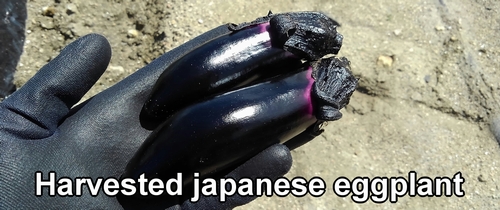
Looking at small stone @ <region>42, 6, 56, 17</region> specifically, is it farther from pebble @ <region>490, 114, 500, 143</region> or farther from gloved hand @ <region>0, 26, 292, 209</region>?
pebble @ <region>490, 114, 500, 143</region>

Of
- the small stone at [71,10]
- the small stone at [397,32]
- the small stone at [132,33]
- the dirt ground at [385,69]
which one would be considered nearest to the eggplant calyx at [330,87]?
the dirt ground at [385,69]

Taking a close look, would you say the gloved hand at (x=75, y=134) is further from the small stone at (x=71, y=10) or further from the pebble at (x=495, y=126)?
→ the pebble at (x=495, y=126)

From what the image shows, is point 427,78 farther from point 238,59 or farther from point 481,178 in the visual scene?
point 238,59

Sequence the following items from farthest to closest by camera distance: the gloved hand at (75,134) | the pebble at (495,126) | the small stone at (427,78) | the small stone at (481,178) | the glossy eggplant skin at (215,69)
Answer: the small stone at (427,78) < the pebble at (495,126) < the small stone at (481,178) < the glossy eggplant skin at (215,69) < the gloved hand at (75,134)

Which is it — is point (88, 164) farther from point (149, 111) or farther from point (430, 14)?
point (430, 14)

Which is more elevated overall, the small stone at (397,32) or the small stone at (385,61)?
the small stone at (397,32)

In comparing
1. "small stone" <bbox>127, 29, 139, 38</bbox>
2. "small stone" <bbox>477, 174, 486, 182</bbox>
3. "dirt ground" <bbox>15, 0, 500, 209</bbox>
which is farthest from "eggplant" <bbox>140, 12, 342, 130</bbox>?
"small stone" <bbox>477, 174, 486, 182</bbox>
